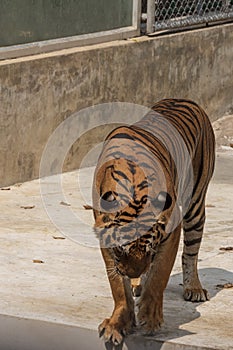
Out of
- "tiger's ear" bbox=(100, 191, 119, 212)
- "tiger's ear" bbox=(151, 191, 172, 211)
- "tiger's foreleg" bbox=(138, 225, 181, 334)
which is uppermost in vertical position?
"tiger's ear" bbox=(100, 191, 119, 212)

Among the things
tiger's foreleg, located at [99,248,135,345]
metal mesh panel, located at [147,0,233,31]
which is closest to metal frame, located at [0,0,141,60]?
metal mesh panel, located at [147,0,233,31]

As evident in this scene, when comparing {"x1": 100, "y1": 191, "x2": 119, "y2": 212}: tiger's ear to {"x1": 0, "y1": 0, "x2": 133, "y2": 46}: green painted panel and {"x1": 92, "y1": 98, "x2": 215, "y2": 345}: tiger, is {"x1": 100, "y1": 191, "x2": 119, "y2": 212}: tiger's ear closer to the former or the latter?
{"x1": 92, "y1": 98, "x2": 215, "y2": 345}: tiger

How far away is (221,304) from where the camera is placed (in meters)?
5.88

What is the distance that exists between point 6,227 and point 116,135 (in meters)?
2.32

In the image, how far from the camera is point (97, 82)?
9633 mm

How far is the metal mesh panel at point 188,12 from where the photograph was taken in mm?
10891

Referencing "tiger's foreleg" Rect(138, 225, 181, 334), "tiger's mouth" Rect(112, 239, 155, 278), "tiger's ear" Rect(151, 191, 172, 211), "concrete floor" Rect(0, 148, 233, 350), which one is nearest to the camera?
"tiger's mouth" Rect(112, 239, 155, 278)

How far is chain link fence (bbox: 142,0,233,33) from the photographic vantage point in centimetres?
1066

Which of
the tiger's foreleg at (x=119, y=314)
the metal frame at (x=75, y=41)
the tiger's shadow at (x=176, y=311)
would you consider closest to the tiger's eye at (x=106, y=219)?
the tiger's foreleg at (x=119, y=314)

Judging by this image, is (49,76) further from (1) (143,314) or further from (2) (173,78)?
(1) (143,314)

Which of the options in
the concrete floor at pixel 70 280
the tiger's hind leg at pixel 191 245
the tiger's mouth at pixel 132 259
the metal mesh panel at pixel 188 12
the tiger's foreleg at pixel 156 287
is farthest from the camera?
the metal mesh panel at pixel 188 12

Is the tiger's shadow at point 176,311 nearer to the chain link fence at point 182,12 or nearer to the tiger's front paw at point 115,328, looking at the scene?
the tiger's front paw at point 115,328

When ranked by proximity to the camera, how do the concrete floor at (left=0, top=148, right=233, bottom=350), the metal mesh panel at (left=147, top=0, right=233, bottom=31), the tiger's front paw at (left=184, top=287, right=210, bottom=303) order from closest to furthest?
1. the concrete floor at (left=0, top=148, right=233, bottom=350)
2. the tiger's front paw at (left=184, top=287, right=210, bottom=303)
3. the metal mesh panel at (left=147, top=0, right=233, bottom=31)

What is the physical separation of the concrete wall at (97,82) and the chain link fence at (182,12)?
0.14m
